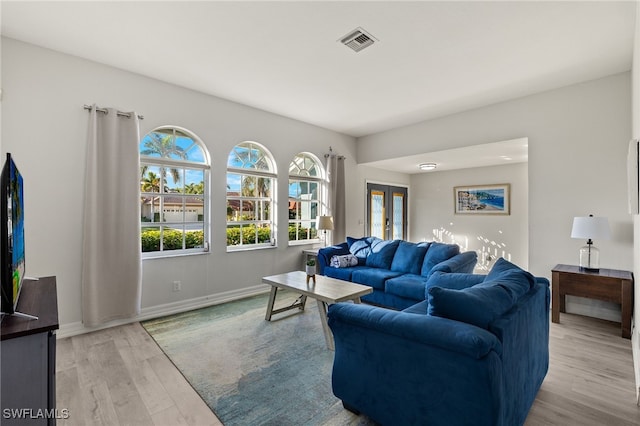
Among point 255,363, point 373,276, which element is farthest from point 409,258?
point 255,363

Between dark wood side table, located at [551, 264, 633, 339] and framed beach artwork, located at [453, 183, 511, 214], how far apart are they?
2.74m

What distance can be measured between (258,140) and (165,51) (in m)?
1.81

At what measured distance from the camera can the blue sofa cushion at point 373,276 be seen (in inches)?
148

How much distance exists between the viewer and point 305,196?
546 centimetres

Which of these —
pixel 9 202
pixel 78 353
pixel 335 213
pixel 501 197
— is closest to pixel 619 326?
pixel 501 197

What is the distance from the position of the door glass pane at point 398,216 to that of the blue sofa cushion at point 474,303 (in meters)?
5.48

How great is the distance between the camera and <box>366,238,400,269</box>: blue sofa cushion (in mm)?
4227

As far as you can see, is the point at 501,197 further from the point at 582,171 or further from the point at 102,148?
the point at 102,148

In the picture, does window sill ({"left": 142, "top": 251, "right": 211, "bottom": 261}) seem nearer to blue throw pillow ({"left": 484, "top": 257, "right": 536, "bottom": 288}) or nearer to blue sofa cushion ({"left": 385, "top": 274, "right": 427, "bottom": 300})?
blue sofa cushion ({"left": 385, "top": 274, "right": 427, "bottom": 300})

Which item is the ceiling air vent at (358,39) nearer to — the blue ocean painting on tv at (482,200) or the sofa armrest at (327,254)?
the sofa armrest at (327,254)

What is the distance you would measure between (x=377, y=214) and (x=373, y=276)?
301 cm

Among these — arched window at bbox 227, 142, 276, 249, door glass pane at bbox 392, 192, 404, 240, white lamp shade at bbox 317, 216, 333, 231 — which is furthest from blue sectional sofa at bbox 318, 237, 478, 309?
door glass pane at bbox 392, 192, 404, 240

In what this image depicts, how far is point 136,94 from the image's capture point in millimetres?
3488

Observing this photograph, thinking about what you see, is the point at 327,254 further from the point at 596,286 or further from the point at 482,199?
the point at 482,199
